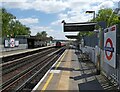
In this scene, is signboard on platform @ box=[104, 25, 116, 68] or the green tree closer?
signboard on platform @ box=[104, 25, 116, 68]

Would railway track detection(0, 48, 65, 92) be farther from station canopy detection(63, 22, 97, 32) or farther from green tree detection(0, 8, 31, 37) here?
green tree detection(0, 8, 31, 37)

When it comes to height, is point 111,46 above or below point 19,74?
above

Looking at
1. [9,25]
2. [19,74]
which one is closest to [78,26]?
[19,74]

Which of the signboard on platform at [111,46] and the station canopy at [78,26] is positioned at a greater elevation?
the station canopy at [78,26]

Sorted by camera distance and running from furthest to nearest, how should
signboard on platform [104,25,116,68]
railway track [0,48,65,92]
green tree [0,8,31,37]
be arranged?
green tree [0,8,31,37] → railway track [0,48,65,92] → signboard on platform [104,25,116,68]

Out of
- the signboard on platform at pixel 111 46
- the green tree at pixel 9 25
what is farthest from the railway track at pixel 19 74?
the green tree at pixel 9 25

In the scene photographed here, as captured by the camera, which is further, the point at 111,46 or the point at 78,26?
the point at 78,26

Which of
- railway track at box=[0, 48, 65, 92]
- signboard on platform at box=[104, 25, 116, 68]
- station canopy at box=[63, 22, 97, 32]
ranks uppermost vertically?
station canopy at box=[63, 22, 97, 32]

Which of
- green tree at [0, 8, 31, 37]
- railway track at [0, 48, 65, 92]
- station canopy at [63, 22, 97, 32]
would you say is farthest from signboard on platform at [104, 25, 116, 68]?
green tree at [0, 8, 31, 37]

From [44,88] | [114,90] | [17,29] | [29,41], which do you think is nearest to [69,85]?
[44,88]

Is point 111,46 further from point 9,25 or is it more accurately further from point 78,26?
point 9,25

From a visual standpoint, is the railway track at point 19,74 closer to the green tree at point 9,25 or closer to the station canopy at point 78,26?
the station canopy at point 78,26

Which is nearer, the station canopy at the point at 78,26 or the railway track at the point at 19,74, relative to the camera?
the railway track at the point at 19,74

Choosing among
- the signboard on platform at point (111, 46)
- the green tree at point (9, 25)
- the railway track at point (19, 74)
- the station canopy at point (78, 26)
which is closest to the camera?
the signboard on platform at point (111, 46)
